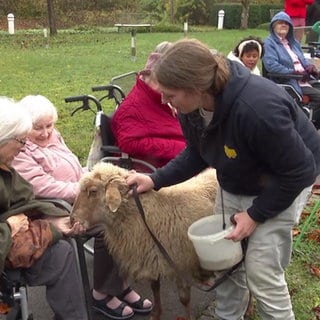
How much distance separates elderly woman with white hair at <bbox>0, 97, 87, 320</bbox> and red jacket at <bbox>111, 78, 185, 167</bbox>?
3.10 ft

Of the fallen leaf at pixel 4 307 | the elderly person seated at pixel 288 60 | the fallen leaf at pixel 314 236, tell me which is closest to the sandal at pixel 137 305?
the fallen leaf at pixel 4 307

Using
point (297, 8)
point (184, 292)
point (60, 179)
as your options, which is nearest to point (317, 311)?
point (184, 292)

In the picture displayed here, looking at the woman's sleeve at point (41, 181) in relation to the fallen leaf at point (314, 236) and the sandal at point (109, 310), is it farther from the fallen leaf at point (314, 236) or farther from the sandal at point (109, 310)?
the fallen leaf at point (314, 236)

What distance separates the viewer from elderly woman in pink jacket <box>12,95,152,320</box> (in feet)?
10.8

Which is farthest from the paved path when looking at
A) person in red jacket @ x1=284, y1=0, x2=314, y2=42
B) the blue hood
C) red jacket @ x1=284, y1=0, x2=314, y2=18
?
red jacket @ x1=284, y1=0, x2=314, y2=18

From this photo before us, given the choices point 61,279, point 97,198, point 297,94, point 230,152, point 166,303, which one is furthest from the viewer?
point 297,94

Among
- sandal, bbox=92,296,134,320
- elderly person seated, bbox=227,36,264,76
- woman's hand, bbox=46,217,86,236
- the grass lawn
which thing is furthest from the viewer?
elderly person seated, bbox=227,36,264,76

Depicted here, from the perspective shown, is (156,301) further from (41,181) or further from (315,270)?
(315,270)

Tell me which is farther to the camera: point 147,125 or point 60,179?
point 147,125

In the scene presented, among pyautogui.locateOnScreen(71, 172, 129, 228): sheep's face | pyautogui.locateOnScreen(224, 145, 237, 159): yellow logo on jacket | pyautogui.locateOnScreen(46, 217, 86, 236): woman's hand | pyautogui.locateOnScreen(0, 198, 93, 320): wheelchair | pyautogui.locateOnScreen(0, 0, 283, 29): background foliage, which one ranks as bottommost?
pyautogui.locateOnScreen(0, 0, 283, 29): background foliage

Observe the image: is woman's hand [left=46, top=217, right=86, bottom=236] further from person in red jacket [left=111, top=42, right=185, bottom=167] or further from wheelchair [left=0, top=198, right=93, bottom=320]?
person in red jacket [left=111, top=42, right=185, bottom=167]

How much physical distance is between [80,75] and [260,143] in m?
A: 11.7

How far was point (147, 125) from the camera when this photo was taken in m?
3.84

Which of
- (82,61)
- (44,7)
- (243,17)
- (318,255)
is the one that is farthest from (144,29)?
(318,255)
